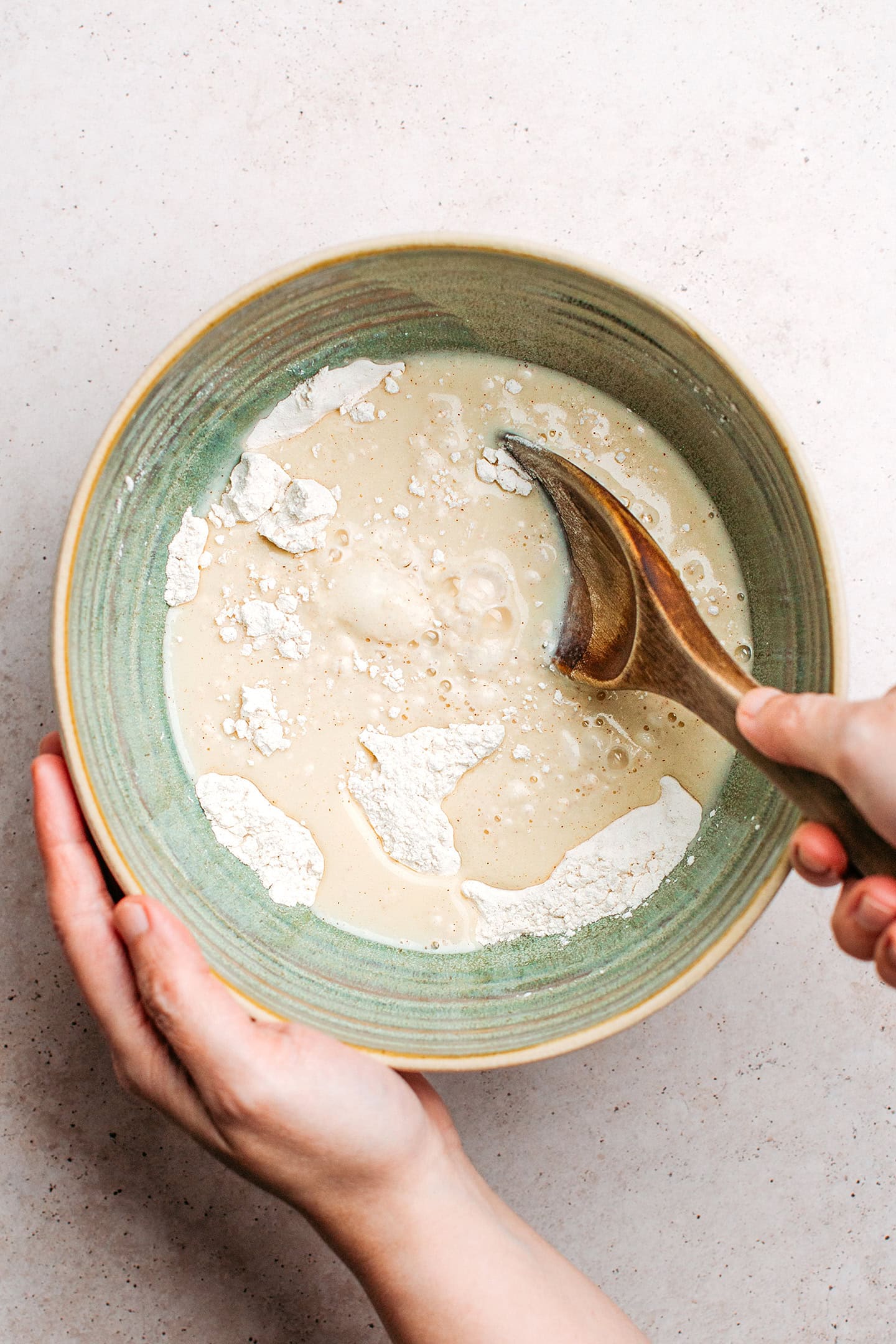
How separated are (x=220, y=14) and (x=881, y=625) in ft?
3.09

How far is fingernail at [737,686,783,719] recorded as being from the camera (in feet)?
2.43

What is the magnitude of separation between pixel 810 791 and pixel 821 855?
0.05 metres

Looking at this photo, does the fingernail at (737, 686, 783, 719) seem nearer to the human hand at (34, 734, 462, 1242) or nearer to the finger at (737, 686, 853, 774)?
the finger at (737, 686, 853, 774)

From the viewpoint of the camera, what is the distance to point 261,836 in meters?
0.92

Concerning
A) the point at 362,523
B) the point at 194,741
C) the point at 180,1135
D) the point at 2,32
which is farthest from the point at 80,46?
the point at 180,1135

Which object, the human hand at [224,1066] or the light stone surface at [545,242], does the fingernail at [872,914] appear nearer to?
the light stone surface at [545,242]

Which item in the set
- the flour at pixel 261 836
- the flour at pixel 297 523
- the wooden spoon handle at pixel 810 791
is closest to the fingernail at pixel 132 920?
the flour at pixel 261 836

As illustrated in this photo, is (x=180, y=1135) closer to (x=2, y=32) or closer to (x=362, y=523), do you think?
(x=362, y=523)

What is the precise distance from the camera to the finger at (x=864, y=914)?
70 cm

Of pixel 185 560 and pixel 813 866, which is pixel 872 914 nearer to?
pixel 813 866

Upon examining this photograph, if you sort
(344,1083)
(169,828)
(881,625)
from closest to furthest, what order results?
(344,1083), (169,828), (881,625)

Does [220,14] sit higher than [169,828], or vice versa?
[220,14]

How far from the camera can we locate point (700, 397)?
0.86 metres

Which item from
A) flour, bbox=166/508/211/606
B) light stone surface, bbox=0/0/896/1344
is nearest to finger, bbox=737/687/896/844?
light stone surface, bbox=0/0/896/1344
